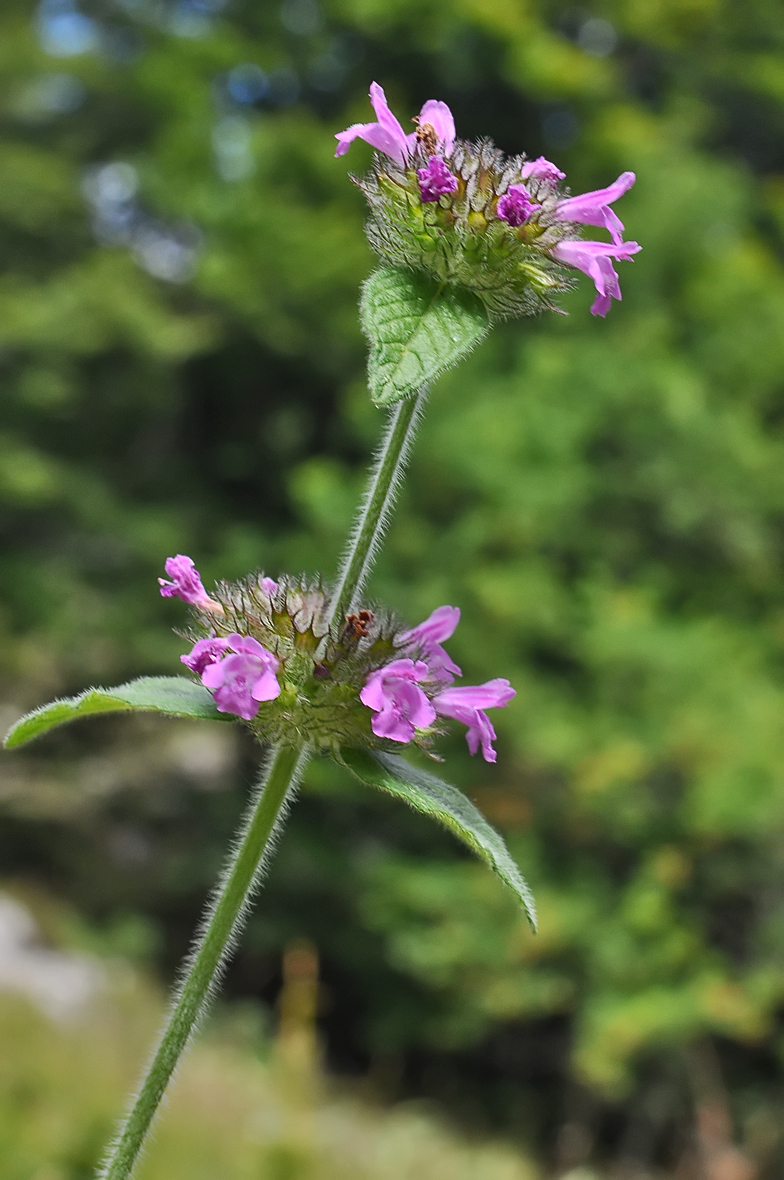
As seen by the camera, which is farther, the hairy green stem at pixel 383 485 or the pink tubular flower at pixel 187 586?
the pink tubular flower at pixel 187 586

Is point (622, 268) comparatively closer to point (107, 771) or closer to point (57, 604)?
point (57, 604)

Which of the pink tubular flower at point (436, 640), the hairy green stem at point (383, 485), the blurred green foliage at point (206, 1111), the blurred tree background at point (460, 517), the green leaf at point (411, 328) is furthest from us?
the blurred tree background at point (460, 517)

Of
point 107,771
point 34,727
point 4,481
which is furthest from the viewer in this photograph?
point 107,771

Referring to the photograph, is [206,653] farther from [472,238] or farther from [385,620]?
[472,238]

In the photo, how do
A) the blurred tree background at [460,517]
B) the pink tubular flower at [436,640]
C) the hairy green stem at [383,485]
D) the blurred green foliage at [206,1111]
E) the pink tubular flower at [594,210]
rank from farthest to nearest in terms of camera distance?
the blurred tree background at [460,517] < the blurred green foliage at [206,1111] < the pink tubular flower at [436,640] < the pink tubular flower at [594,210] < the hairy green stem at [383,485]

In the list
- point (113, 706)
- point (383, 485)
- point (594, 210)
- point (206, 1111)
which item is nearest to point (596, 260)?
point (594, 210)

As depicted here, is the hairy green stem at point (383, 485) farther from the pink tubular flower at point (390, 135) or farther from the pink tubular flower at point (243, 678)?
the pink tubular flower at point (390, 135)

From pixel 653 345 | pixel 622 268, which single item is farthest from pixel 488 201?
pixel 622 268

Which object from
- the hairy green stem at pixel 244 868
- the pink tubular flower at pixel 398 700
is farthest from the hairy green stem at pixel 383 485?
the pink tubular flower at pixel 398 700
